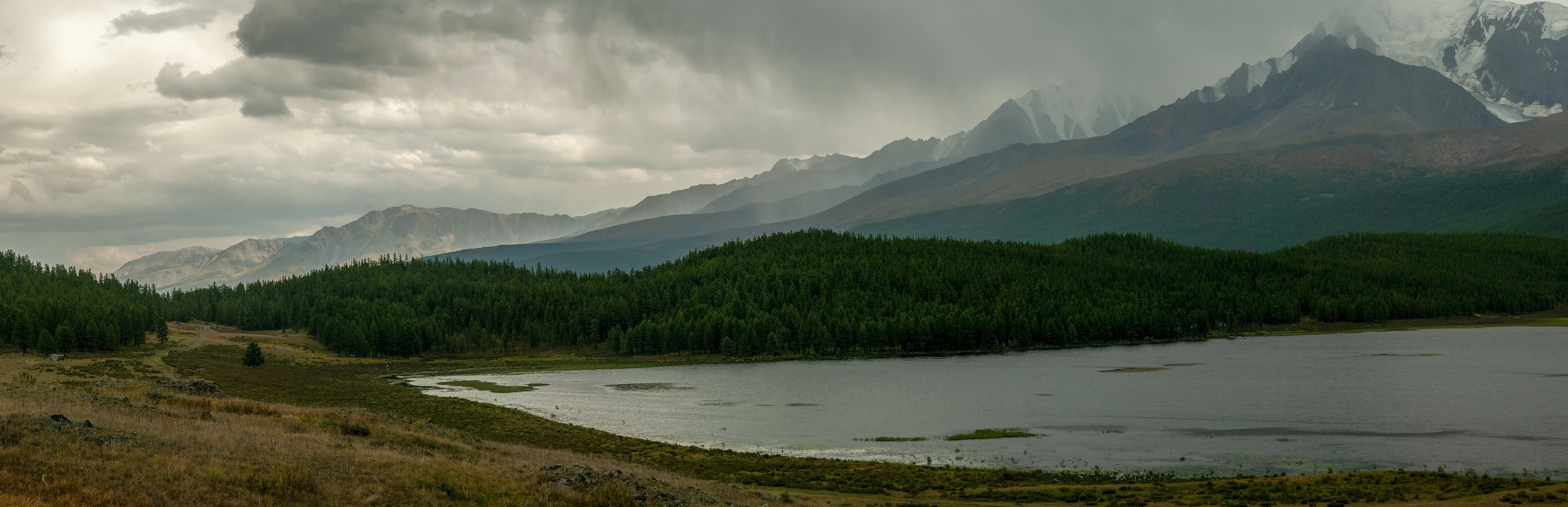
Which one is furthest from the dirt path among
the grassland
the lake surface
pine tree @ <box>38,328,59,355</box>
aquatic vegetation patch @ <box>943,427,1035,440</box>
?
aquatic vegetation patch @ <box>943,427,1035,440</box>

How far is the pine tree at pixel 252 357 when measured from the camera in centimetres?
16500

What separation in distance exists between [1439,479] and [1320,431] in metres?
28.2

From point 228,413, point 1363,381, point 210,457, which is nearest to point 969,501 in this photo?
point 210,457

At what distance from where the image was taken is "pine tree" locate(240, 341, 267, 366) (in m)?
165

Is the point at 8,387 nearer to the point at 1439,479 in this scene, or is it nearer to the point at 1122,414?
the point at 1439,479

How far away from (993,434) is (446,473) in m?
60.1

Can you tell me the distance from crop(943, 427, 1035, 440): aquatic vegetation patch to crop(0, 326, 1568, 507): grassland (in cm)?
1804

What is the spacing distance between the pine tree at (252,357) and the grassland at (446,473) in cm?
7413

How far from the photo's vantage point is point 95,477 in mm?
29719

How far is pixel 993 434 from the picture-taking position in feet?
289

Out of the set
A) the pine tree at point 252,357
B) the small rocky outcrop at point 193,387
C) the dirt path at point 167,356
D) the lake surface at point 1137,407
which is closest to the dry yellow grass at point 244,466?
the small rocky outcrop at point 193,387

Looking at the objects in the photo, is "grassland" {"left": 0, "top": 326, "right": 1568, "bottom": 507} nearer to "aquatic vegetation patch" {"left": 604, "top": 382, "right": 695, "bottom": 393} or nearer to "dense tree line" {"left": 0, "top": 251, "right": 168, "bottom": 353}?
"aquatic vegetation patch" {"left": 604, "top": 382, "right": 695, "bottom": 393}

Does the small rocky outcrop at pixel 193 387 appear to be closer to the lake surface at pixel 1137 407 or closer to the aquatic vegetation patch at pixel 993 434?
the lake surface at pixel 1137 407

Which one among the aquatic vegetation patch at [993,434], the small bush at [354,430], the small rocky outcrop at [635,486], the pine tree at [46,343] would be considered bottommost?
the aquatic vegetation patch at [993,434]
